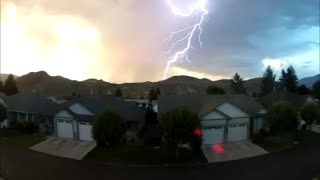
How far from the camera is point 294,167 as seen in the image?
2914cm

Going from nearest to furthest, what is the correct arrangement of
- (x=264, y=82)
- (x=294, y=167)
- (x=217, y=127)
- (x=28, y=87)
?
(x=294, y=167) < (x=217, y=127) < (x=264, y=82) < (x=28, y=87)

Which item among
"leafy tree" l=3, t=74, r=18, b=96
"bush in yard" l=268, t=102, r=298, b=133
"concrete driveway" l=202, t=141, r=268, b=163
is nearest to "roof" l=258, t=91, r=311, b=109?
"bush in yard" l=268, t=102, r=298, b=133

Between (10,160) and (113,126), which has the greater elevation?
(113,126)

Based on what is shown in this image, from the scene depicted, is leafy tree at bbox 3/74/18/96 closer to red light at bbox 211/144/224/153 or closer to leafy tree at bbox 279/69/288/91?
red light at bbox 211/144/224/153

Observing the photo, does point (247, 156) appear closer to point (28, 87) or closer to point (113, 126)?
point (113, 126)

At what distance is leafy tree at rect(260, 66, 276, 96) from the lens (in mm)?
108194

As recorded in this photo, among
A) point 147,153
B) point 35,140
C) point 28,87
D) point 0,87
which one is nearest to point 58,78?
point 28,87

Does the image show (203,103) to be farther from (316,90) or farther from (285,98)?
(316,90)

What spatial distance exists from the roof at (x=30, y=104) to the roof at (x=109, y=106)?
5.96 m

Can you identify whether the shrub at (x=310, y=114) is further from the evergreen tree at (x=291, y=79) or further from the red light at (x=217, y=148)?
the evergreen tree at (x=291, y=79)

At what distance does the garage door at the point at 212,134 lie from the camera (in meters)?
39.5

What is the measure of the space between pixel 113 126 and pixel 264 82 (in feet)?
274

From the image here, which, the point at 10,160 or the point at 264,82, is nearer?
the point at 10,160

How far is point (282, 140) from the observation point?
42.8 metres
